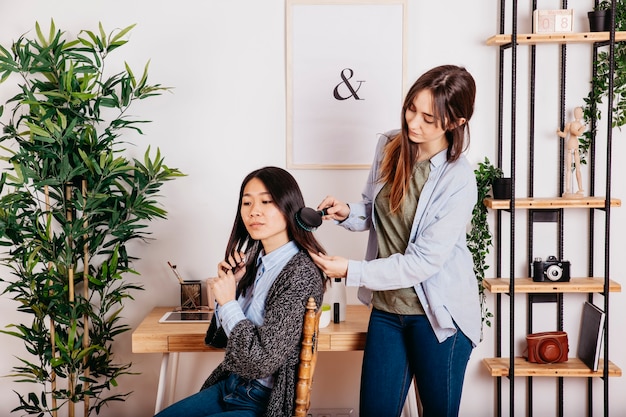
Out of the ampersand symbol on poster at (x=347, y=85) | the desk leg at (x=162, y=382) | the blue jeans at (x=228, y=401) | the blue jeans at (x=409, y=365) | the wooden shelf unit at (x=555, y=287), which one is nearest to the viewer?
the blue jeans at (x=228, y=401)

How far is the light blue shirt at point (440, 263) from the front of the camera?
207 cm

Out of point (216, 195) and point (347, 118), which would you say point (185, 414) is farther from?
point (347, 118)

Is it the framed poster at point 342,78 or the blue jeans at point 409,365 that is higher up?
the framed poster at point 342,78

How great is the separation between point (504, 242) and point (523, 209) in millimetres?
165

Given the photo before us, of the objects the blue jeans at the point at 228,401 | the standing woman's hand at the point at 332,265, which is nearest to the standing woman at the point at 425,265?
the standing woman's hand at the point at 332,265

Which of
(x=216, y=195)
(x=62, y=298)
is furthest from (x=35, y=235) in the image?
(x=216, y=195)

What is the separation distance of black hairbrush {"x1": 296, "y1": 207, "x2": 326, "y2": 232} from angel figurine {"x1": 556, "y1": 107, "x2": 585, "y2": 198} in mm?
1419

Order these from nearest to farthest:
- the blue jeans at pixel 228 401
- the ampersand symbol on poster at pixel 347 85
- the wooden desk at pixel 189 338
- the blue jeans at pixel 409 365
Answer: the blue jeans at pixel 228 401
the blue jeans at pixel 409 365
the wooden desk at pixel 189 338
the ampersand symbol on poster at pixel 347 85

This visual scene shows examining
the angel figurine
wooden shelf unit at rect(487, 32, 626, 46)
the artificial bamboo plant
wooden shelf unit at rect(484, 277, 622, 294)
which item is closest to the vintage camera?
wooden shelf unit at rect(484, 277, 622, 294)

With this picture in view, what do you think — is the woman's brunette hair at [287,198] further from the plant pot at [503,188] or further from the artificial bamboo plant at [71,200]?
the plant pot at [503,188]

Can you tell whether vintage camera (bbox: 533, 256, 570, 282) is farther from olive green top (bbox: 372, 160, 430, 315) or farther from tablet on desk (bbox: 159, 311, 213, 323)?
tablet on desk (bbox: 159, 311, 213, 323)

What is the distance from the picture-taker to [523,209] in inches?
125

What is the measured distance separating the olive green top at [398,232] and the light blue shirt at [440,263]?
0.03 meters

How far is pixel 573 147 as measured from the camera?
9.84ft
